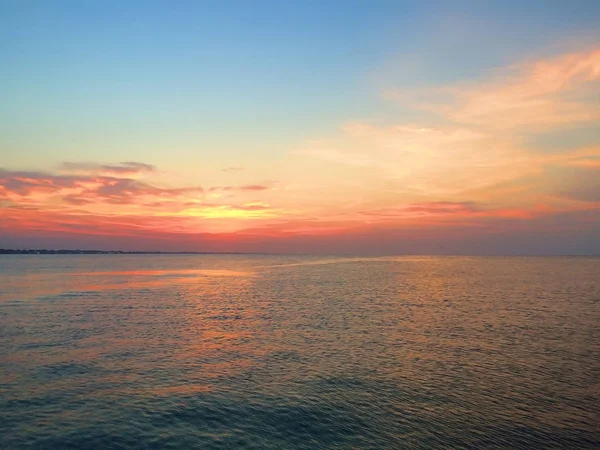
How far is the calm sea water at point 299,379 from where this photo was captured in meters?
27.0

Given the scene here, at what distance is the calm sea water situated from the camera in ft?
Answer: 88.5

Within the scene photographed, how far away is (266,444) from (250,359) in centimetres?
1923

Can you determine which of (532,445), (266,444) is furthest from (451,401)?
(266,444)

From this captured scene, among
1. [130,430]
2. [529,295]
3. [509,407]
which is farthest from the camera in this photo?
[529,295]

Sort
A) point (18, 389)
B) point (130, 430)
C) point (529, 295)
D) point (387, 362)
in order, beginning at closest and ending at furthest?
1. point (130, 430)
2. point (18, 389)
3. point (387, 362)
4. point (529, 295)

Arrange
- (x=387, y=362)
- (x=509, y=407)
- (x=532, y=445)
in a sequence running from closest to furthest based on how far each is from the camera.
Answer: (x=532, y=445) → (x=509, y=407) → (x=387, y=362)

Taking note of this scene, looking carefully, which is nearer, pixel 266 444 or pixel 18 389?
pixel 266 444

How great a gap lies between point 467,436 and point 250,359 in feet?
79.9

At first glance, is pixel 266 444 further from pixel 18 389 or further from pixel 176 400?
pixel 18 389

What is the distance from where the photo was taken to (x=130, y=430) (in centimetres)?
2750

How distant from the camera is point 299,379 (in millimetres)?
37500

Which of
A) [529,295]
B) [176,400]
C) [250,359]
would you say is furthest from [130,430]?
[529,295]

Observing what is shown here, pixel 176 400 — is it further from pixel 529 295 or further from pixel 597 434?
pixel 529 295

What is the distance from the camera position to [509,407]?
102 ft
